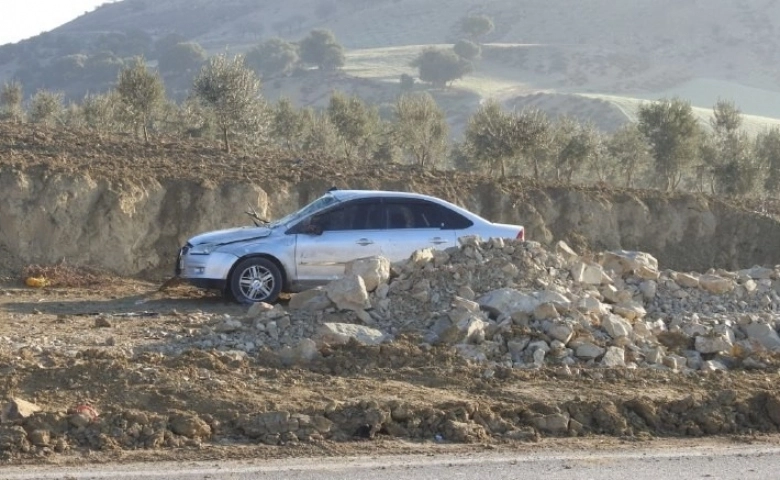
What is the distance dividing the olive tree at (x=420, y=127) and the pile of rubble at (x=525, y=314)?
2334cm

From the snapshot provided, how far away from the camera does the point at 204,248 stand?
1327cm

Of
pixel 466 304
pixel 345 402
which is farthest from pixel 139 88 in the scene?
pixel 345 402

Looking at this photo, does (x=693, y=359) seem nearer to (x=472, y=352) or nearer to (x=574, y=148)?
(x=472, y=352)

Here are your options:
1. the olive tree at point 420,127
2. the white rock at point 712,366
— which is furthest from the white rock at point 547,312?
the olive tree at point 420,127

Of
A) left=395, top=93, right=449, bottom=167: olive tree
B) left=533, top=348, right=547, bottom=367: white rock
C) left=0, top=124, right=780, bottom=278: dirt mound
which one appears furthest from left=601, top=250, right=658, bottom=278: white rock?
left=395, top=93, right=449, bottom=167: olive tree

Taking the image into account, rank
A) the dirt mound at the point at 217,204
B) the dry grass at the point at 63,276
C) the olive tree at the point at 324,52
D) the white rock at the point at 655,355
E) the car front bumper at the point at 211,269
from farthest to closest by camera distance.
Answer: the olive tree at the point at 324,52
the dirt mound at the point at 217,204
the dry grass at the point at 63,276
the car front bumper at the point at 211,269
the white rock at the point at 655,355

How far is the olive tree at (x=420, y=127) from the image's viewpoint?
37.1m

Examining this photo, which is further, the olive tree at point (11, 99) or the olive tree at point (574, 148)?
the olive tree at point (11, 99)

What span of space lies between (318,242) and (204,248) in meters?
1.49

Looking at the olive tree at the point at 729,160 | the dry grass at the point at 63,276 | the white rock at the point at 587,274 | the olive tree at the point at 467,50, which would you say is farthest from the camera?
the olive tree at the point at 467,50

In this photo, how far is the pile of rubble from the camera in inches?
410

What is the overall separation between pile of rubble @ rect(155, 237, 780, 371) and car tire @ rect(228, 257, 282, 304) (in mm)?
1492

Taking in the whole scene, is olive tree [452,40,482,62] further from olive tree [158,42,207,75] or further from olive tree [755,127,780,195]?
olive tree [755,127,780,195]

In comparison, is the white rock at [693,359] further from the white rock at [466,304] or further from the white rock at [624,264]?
the white rock at [624,264]
